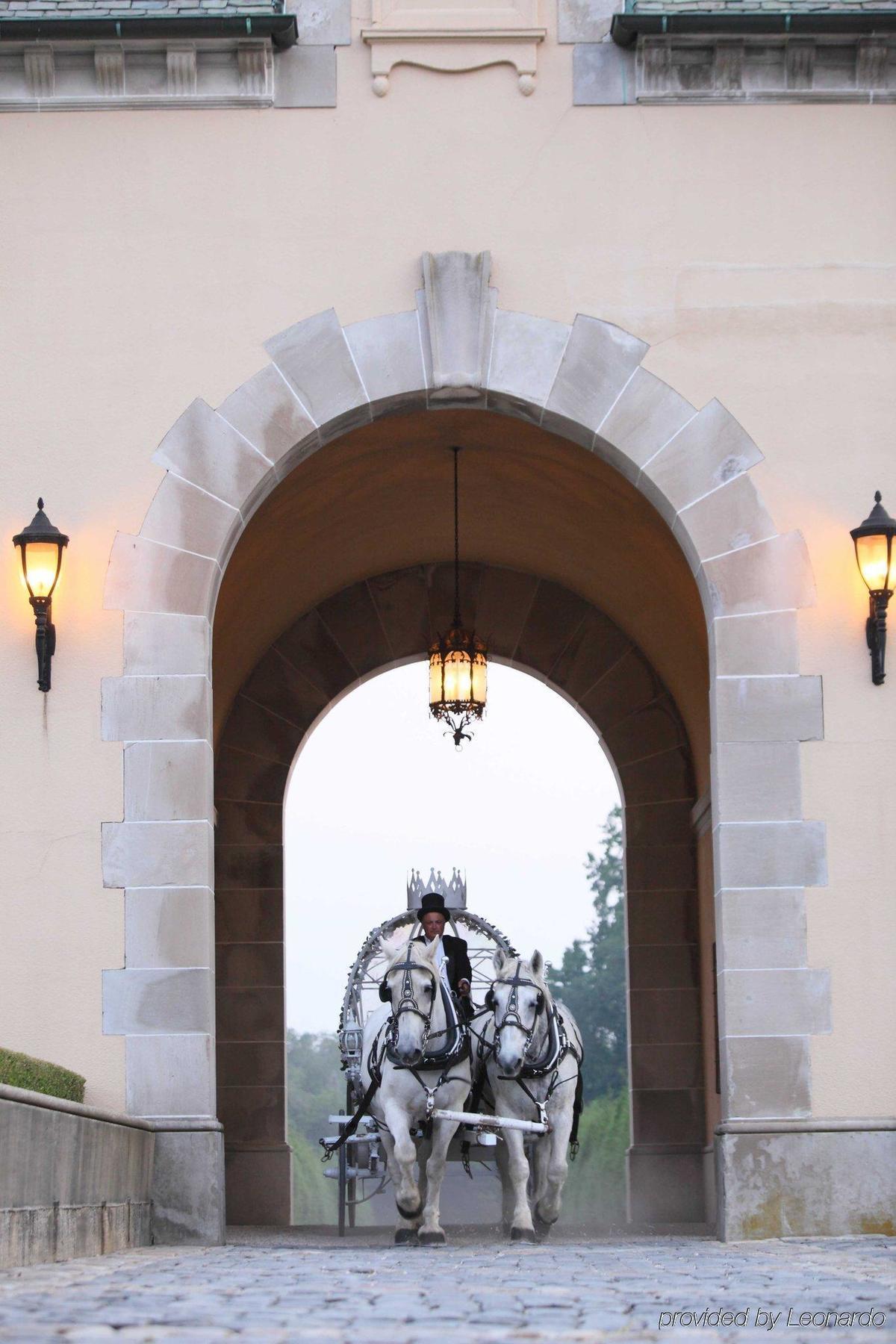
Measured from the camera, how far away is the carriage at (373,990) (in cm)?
1182

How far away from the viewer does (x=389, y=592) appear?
1468 cm

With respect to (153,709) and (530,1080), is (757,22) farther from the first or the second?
(530,1080)

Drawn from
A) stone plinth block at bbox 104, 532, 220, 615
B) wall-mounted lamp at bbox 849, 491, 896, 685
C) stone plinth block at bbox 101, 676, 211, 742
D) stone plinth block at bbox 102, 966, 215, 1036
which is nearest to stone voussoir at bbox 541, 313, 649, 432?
wall-mounted lamp at bbox 849, 491, 896, 685

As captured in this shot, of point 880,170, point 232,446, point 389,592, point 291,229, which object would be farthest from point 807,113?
point 389,592

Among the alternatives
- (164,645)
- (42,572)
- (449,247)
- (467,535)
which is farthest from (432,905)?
(467,535)

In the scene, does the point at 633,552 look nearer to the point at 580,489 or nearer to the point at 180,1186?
the point at 580,489

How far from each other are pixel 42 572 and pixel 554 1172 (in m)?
3.91

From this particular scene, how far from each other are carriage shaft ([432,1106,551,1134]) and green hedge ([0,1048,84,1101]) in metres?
1.73

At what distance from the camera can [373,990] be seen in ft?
43.1

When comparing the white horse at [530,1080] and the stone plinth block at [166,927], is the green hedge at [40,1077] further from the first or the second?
the white horse at [530,1080]

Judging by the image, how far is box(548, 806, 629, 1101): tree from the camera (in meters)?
46.6

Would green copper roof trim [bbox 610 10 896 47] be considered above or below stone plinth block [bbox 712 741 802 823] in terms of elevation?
above

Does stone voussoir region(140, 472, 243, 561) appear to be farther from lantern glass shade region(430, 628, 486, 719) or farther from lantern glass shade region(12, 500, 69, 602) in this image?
lantern glass shade region(430, 628, 486, 719)

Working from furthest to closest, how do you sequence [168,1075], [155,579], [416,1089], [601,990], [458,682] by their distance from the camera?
[601,990] → [458,682] → [155,579] → [416,1089] → [168,1075]
